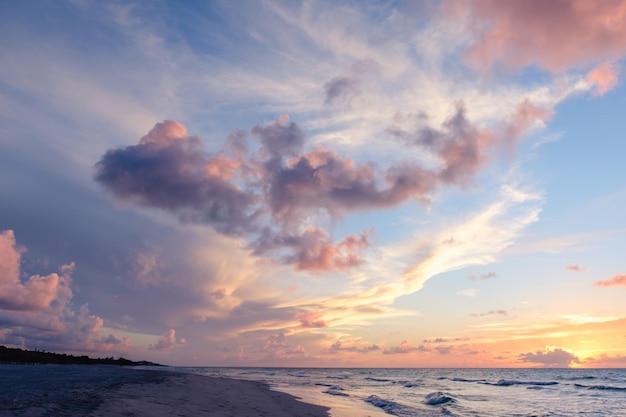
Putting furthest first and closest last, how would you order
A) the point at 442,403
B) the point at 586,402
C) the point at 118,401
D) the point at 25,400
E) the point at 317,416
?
the point at 586,402 < the point at 442,403 < the point at 317,416 < the point at 118,401 < the point at 25,400

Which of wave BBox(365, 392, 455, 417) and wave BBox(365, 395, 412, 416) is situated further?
wave BBox(365, 395, 412, 416)

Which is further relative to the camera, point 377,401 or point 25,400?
point 377,401

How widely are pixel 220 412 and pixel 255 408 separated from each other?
17.7 ft

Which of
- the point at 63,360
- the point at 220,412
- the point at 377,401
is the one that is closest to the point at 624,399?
the point at 377,401

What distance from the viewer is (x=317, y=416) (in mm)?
28062

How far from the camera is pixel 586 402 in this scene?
50.9 meters

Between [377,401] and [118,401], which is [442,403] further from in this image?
[118,401]

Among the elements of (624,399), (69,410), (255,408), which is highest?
(69,410)

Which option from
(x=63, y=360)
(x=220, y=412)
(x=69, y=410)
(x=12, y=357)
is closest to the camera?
(x=69, y=410)

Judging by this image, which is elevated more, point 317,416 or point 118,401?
point 118,401

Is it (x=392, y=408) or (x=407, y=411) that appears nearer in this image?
(x=407, y=411)

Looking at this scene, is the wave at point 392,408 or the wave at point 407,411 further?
the wave at point 392,408

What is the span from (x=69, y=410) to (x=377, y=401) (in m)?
34.3

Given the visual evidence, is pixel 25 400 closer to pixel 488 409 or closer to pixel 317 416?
pixel 317 416
